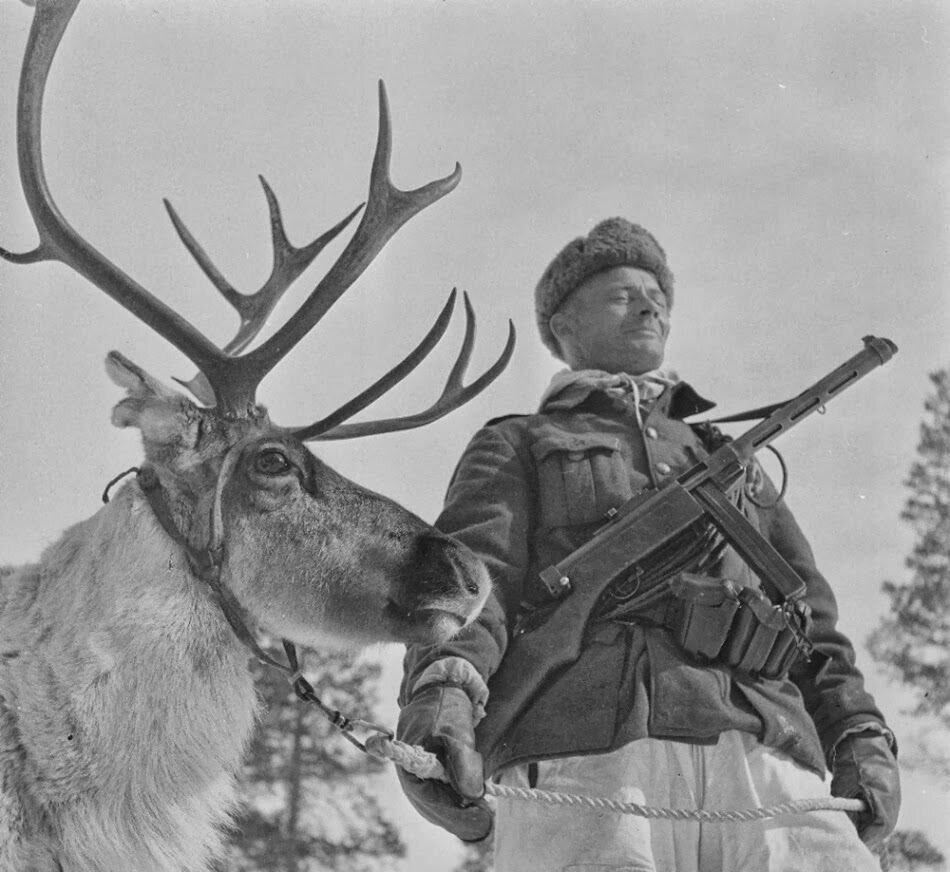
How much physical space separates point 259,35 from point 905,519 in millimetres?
6889

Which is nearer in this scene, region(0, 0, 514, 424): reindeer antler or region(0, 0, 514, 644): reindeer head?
region(0, 0, 514, 644): reindeer head

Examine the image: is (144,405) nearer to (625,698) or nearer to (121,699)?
(121,699)

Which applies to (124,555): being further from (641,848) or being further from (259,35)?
(259,35)

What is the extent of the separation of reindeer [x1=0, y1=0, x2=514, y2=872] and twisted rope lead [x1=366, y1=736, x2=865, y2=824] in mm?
409

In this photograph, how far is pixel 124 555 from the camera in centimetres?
342

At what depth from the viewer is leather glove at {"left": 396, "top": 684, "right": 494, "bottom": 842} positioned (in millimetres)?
3164

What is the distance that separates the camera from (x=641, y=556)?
3.63 metres

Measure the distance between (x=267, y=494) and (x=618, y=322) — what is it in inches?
54.2

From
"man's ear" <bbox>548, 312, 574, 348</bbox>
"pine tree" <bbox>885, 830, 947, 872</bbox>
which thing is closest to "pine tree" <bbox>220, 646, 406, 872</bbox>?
"pine tree" <bbox>885, 830, 947, 872</bbox>

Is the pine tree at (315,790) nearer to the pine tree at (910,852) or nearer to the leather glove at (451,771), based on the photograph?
the pine tree at (910,852)

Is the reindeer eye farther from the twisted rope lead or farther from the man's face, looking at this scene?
the man's face

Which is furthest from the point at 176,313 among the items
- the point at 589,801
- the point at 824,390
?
the point at 824,390

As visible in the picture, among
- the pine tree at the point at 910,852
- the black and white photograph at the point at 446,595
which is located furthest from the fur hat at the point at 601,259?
the pine tree at the point at 910,852

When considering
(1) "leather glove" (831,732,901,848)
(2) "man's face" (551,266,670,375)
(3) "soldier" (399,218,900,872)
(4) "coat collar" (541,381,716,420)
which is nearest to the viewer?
(3) "soldier" (399,218,900,872)
